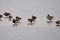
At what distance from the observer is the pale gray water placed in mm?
1055

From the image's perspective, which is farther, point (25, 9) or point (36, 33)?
point (25, 9)

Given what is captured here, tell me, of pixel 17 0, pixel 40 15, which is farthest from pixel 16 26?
pixel 17 0

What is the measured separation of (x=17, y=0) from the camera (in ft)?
4.71

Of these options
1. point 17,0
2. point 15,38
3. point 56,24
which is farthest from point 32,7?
point 15,38

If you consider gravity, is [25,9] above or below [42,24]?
above

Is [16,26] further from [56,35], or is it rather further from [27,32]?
[56,35]

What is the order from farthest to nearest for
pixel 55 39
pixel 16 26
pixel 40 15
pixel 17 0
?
pixel 17 0 < pixel 40 15 < pixel 16 26 < pixel 55 39

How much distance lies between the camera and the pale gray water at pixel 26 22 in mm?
1055

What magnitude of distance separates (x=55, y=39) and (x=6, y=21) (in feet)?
1.32

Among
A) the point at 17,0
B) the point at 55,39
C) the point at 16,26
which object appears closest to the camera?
the point at 55,39

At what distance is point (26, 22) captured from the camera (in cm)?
118

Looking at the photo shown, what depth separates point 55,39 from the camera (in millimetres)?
1017

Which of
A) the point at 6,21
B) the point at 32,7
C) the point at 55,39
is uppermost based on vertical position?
the point at 32,7

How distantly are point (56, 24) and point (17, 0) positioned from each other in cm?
47
